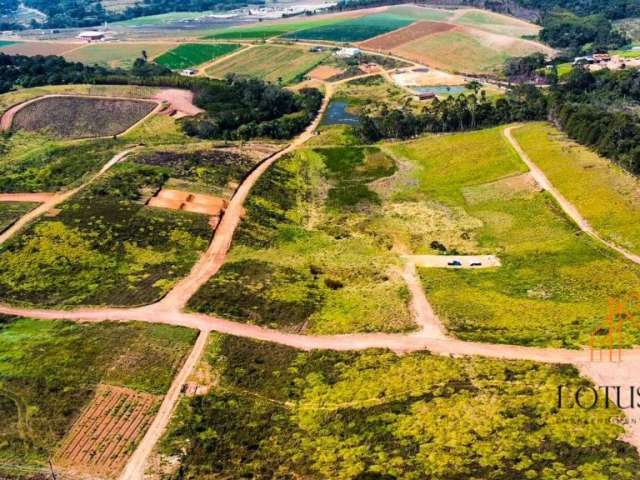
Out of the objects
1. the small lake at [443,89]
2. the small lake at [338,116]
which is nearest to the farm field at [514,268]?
the small lake at [338,116]

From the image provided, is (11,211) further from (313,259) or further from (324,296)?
(324,296)

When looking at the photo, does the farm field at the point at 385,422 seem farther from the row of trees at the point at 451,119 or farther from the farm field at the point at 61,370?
the row of trees at the point at 451,119

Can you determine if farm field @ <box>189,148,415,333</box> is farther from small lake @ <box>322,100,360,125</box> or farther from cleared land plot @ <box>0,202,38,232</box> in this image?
cleared land plot @ <box>0,202,38,232</box>

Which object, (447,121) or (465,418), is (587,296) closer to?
(465,418)

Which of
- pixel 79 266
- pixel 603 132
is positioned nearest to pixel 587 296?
→ pixel 603 132

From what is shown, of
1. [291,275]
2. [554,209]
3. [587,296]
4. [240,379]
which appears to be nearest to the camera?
[240,379]

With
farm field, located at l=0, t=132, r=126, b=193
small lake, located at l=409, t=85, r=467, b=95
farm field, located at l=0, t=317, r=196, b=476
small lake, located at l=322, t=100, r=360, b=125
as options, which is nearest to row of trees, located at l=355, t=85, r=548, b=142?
small lake, located at l=322, t=100, r=360, b=125

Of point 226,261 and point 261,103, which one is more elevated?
point 261,103

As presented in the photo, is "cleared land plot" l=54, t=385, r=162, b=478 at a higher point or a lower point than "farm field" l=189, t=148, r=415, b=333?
lower
